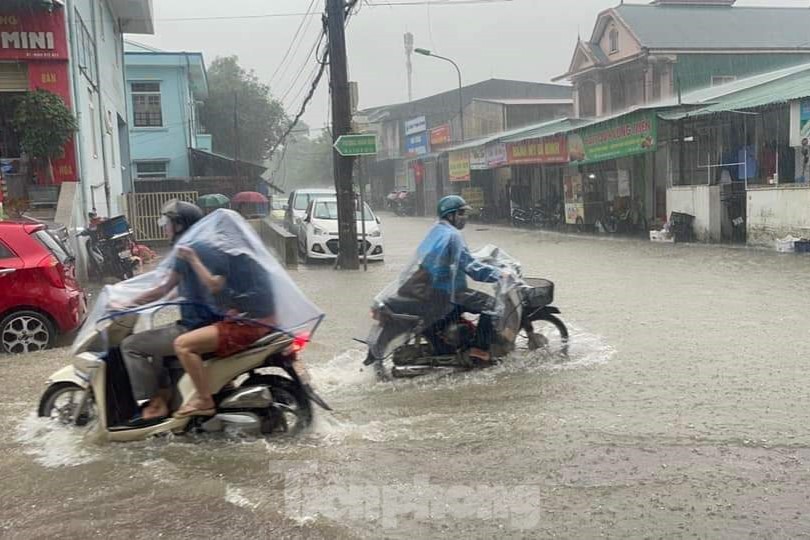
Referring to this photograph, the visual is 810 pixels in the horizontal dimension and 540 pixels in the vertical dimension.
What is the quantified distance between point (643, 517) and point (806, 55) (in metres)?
36.2

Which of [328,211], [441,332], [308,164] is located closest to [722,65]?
[328,211]

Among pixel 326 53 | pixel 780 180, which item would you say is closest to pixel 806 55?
pixel 780 180

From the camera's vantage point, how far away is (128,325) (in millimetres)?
A: 4988

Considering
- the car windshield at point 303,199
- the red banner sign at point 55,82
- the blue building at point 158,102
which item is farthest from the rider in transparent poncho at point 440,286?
the blue building at point 158,102

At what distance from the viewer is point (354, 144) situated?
14.9 meters

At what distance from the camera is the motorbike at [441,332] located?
21.7 ft

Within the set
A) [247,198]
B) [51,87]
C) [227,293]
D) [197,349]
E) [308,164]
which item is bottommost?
[197,349]

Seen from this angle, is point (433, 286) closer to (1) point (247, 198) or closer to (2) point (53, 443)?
(2) point (53, 443)

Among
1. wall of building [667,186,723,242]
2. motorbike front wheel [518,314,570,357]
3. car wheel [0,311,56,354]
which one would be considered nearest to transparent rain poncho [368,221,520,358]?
motorbike front wheel [518,314,570,357]

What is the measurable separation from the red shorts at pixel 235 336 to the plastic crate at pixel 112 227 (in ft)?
30.1

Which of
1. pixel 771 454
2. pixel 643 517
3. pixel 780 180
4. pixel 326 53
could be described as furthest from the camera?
pixel 780 180

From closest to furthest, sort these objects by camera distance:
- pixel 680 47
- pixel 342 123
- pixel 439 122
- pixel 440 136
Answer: pixel 342 123
pixel 680 47
pixel 440 136
pixel 439 122

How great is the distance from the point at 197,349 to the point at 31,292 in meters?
3.93

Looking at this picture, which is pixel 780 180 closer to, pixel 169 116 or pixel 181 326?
pixel 181 326
